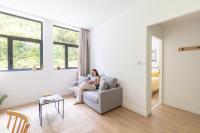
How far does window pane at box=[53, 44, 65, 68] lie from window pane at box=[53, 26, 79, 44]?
0.87ft

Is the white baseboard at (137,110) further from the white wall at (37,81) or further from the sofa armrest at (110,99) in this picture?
the white wall at (37,81)

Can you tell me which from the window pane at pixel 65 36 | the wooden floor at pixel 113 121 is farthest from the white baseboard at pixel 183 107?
the window pane at pixel 65 36

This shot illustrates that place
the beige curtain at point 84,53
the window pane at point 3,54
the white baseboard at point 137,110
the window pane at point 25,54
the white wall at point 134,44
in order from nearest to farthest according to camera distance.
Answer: the white wall at point 134,44
the white baseboard at point 137,110
the window pane at point 3,54
the window pane at point 25,54
the beige curtain at point 84,53

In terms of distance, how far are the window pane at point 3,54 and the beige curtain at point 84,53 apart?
226 cm

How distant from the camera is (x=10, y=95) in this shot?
10.2 feet

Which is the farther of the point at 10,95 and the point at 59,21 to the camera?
the point at 59,21

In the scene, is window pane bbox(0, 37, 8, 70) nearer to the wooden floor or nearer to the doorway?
the wooden floor

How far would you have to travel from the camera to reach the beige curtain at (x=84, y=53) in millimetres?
4410

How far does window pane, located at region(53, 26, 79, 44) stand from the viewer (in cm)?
411

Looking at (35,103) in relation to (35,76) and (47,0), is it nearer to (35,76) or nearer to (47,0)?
(35,76)

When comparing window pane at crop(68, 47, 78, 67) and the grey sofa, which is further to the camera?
window pane at crop(68, 47, 78, 67)

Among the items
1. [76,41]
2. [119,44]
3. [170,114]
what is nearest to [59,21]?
[76,41]

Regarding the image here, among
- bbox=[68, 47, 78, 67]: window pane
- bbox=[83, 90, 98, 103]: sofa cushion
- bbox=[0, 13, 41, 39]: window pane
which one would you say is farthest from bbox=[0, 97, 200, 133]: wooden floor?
bbox=[0, 13, 41, 39]: window pane

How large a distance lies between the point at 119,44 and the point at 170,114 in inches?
87.8
